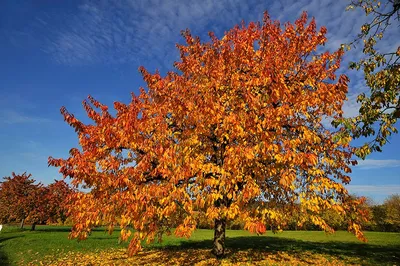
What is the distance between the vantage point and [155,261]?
1398 cm

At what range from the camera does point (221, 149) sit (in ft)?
34.9

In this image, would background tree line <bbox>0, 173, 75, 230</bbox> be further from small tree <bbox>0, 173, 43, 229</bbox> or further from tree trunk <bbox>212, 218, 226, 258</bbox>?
tree trunk <bbox>212, 218, 226, 258</bbox>

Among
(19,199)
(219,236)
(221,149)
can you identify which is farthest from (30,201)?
(221,149)

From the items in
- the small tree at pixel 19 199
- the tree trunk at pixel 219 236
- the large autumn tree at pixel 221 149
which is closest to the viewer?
the large autumn tree at pixel 221 149

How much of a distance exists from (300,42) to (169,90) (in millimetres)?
6747

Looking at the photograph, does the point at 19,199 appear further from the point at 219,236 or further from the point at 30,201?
the point at 219,236

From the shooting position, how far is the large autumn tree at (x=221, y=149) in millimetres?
8531

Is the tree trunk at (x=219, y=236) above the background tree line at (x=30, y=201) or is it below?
below

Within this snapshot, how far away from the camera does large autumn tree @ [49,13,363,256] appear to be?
28.0ft

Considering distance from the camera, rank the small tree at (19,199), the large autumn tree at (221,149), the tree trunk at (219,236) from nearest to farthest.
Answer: the large autumn tree at (221,149)
the tree trunk at (219,236)
the small tree at (19,199)

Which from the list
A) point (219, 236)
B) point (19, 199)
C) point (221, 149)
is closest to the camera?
point (221, 149)

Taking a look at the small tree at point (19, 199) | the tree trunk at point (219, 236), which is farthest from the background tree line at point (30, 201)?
the tree trunk at point (219, 236)

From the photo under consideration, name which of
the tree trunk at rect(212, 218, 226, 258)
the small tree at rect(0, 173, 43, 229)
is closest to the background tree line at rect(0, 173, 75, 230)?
the small tree at rect(0, 173, 43, 229)

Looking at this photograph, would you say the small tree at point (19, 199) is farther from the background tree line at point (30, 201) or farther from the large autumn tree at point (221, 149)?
the large autumn tree at point (221, 149)
